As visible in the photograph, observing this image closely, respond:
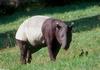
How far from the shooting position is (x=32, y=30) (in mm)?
12641

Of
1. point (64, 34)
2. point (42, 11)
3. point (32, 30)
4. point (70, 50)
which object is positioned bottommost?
point (42, 11)

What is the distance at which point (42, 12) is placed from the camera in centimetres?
3659

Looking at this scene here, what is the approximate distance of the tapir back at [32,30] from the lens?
12507 millimetres


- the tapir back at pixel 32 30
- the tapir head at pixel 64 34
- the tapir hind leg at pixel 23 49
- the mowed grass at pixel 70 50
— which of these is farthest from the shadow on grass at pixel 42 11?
the tapir head at pixel 64 34

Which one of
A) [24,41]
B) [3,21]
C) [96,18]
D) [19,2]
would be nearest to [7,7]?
[19,2]

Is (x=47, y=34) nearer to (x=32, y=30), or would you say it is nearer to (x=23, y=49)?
(x=32, y=30)

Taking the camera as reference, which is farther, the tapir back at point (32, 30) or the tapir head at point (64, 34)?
the tapir back at point (32, 30)

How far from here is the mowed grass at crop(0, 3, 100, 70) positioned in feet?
32.7

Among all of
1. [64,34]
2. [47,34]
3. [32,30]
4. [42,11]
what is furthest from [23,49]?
[42,11]

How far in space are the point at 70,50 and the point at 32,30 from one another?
8.84 ft

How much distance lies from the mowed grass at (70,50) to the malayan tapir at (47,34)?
411 mm

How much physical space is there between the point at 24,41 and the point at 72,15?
1955 centimetres

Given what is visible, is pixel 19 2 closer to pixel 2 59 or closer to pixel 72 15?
pixel 72 15

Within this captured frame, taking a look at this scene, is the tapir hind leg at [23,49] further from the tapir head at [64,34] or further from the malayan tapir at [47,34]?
the tapir head at [64,34]
